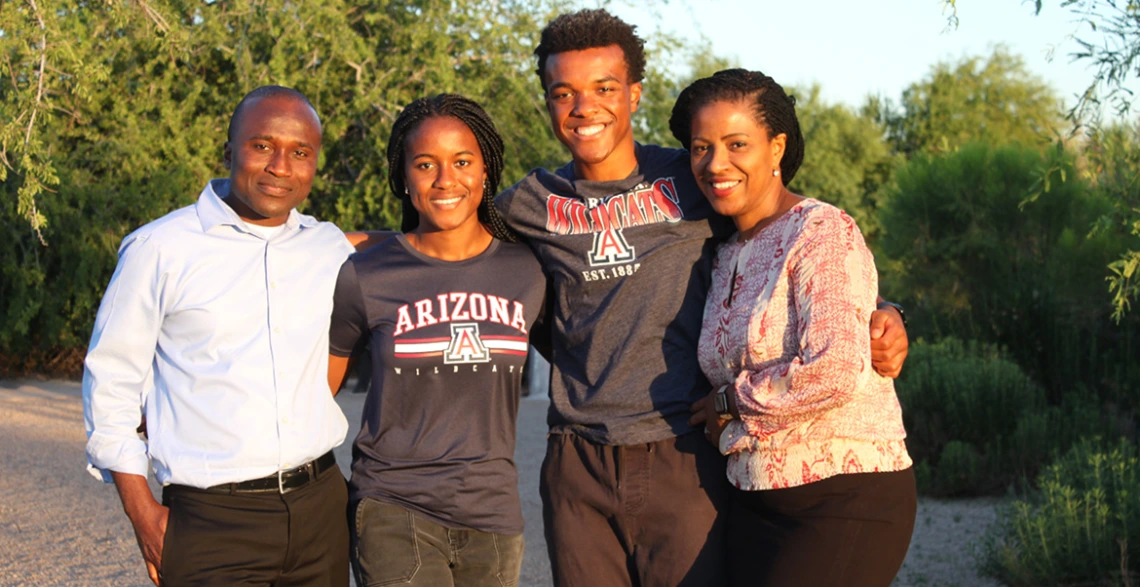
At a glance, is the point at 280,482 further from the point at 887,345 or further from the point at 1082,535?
the point at 1082,535

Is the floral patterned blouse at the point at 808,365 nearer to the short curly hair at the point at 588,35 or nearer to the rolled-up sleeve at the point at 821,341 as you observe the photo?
the rolled-up sleeve at the point at 821,341

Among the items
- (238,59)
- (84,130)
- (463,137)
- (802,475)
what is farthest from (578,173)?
(84,130)

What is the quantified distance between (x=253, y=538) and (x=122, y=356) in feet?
1.80

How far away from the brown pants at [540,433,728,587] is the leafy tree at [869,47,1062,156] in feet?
76.0

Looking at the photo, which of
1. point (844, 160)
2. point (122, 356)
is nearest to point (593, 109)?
point (122, 356)

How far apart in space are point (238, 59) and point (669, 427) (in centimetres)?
1112

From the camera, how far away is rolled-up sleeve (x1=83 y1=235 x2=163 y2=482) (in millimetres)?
2752

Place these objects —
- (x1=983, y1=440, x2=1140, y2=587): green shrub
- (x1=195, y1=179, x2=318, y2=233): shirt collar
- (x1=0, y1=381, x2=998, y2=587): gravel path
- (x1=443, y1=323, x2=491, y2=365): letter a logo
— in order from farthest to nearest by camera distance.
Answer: (x1=0, y1=381, x2=998, y2=587): gravel path
(x1=983, y1=440, x2=1140, y2=587): green shrub
(x1=443, y1=323, x2=491, y2=365): letter a logo
(x1=195, y1=179, x2=318, y2=233): shirt collar

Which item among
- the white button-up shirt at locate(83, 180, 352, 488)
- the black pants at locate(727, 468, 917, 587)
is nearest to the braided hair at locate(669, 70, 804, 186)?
the black pants at locate(727, 468, 917, 587)

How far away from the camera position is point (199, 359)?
9.18 ft

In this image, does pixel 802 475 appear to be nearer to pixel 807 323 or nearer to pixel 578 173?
pixel 807 323

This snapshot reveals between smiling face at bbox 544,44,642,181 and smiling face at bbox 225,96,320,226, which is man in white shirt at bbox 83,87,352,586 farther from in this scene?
smiling face at bbox 544,44,642,181

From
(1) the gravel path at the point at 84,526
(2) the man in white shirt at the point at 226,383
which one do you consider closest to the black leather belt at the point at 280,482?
(2) the man in white shirt at the point at 226,383

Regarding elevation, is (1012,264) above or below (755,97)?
below
